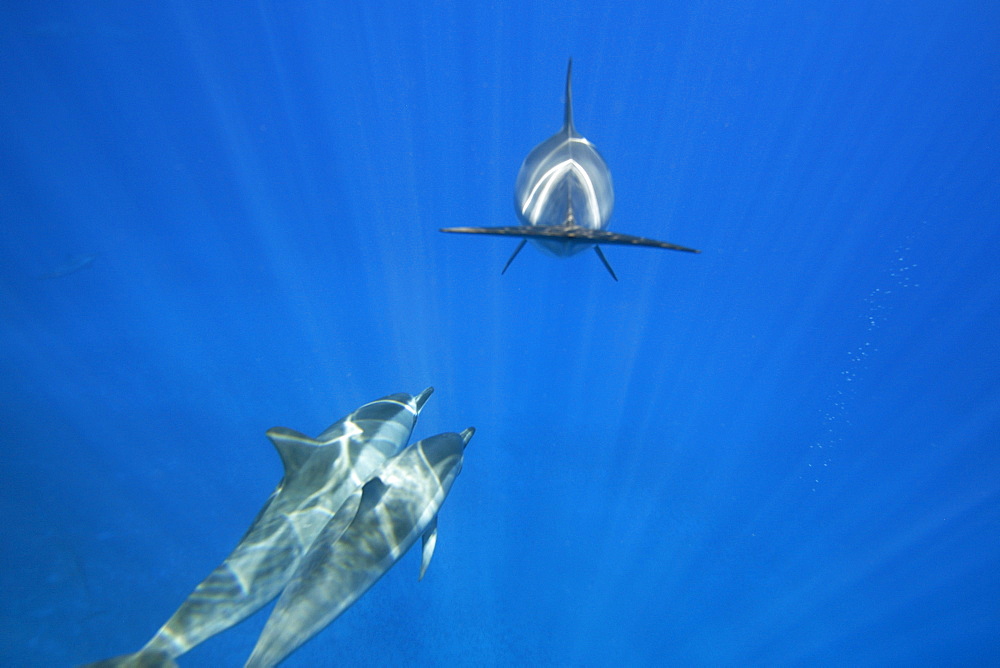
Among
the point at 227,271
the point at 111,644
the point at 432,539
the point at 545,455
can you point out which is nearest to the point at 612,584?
the point at 545,455

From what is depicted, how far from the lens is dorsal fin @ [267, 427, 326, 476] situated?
328cm

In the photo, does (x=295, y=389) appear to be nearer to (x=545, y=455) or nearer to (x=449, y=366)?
(x=449, y=366)

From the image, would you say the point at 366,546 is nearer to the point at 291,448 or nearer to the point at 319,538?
the point at 319,538

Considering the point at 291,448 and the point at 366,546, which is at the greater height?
the point at 291,448

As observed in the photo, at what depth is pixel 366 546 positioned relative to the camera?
A: 256 cm

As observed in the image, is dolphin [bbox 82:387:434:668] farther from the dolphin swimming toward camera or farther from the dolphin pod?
the dolphin swimming toward camera

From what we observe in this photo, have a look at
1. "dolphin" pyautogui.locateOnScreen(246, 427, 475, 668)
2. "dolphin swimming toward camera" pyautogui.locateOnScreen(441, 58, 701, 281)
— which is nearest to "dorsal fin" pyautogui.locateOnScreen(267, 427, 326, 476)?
"dolphin" pyautogui.locateOnScreen(246, 427, 475, 668)

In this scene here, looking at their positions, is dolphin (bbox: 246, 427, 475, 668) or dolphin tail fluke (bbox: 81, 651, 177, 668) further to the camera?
dolphin tail fluke (bbox: 81, 651, 177, 668)

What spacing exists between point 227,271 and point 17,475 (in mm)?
8376

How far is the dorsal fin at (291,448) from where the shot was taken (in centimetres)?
328

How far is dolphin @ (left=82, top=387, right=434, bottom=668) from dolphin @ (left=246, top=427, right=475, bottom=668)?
238mm

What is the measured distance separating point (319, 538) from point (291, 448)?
822 mm

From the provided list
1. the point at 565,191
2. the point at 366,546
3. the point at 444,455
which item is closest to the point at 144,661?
the point at 366,546

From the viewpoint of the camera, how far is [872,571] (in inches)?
418
